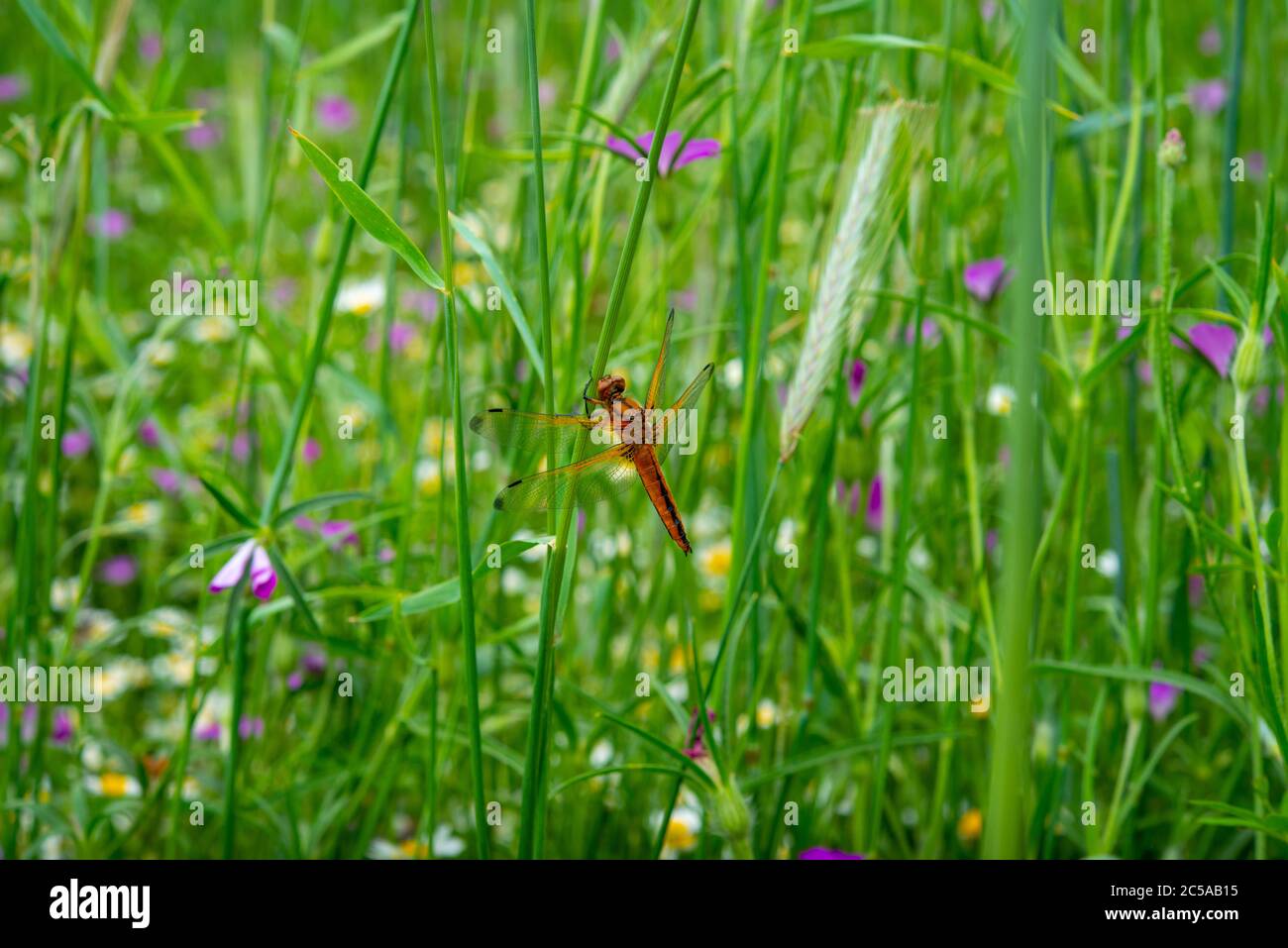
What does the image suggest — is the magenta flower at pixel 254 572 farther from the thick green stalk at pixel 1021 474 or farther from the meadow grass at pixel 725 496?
the thick green stalk at pixel 1021 474

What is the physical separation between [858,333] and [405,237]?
0.38 meters

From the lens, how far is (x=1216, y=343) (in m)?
0.71

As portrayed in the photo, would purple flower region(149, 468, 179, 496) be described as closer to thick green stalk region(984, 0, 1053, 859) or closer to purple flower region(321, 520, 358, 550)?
purple flower region(321, 520, 358, 550)

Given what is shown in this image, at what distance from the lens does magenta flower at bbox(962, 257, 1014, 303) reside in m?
0.85

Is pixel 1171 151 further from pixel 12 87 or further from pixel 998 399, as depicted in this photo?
pixel 12 87

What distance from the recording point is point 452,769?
0.90 meters

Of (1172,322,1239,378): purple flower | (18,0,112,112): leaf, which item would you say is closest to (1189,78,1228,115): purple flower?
(1172,322,1239,378): purple flower

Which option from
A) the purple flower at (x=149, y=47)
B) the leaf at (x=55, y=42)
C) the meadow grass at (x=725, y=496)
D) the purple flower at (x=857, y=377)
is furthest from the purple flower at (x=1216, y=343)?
the purple flower at (x=149, y=47)

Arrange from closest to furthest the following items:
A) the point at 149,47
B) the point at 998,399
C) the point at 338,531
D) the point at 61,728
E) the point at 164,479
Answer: the point at 338,531
the point at 61,728
the point at 998,399
the point at 164,479
the point at 149,47

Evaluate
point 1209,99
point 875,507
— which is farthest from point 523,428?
point 1209,99

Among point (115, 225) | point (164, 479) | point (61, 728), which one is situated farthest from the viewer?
point (115, 225)

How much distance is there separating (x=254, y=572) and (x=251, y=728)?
25 cm
